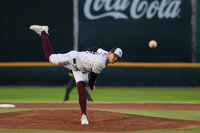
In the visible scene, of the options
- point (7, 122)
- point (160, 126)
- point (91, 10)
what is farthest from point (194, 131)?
point (91, 10)

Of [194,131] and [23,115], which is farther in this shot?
[23,115]

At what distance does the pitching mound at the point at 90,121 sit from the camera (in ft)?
27.0

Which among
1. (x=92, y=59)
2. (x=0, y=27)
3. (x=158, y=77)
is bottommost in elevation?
(x=158, y=77)

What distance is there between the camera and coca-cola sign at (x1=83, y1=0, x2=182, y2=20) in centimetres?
2172

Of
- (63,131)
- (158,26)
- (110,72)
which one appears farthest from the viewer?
(158,26)

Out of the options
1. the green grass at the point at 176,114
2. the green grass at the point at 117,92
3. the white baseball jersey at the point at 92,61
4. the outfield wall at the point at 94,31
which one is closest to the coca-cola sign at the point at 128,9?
the outfield wall at the point at 94,31

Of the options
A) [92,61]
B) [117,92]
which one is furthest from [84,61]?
[117,92]

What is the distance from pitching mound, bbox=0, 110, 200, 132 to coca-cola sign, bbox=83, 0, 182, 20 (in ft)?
39.3

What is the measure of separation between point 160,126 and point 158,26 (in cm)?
1383

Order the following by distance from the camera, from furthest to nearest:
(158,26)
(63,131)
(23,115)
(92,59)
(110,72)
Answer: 1. (158,26)
2. (110,72)
3. (23,115)
4. (92,59)
5. (63,131)

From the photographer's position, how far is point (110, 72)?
20.6 metres

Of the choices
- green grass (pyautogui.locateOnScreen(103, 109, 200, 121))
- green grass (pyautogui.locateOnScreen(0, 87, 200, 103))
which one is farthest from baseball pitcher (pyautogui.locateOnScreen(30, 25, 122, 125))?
green grass (pyautogui.locateOnScreen(0, 87, 200, 103))

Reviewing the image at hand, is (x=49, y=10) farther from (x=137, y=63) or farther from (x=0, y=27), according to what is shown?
(x=137, y=63)

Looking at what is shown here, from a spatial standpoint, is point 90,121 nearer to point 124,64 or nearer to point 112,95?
point 112,95
